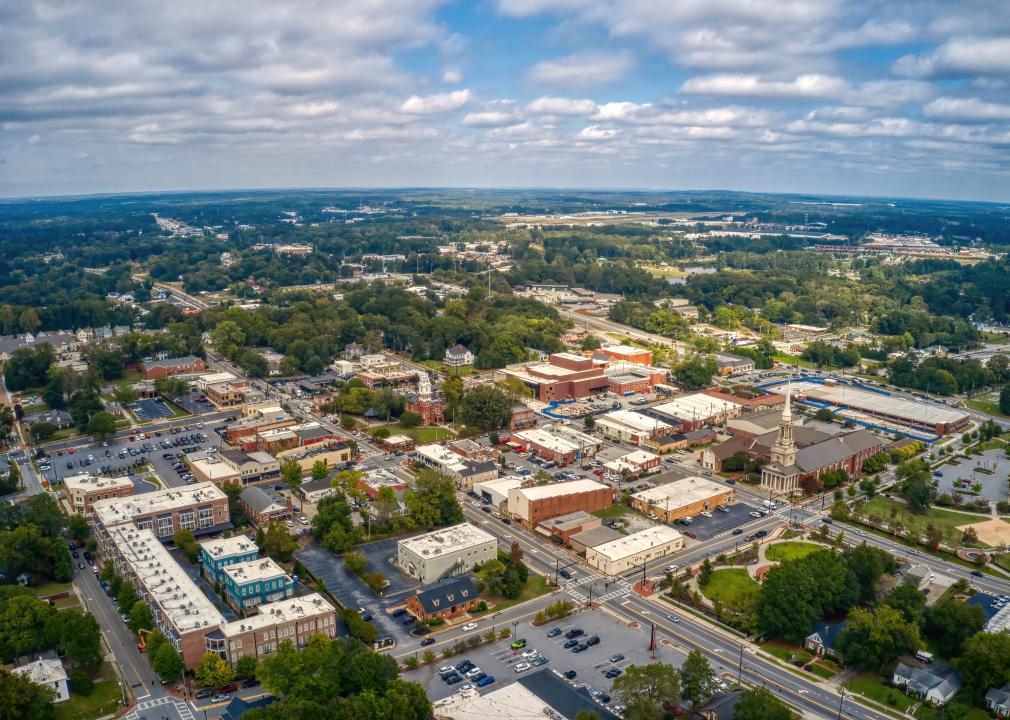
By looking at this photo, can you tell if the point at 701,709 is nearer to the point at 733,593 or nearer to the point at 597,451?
the point at 733,593

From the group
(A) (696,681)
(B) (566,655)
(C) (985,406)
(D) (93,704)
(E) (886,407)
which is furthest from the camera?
(C) (985,406)

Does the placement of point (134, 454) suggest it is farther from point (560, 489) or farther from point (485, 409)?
point (560, 489)

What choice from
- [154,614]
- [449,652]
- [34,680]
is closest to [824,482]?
[449,652]

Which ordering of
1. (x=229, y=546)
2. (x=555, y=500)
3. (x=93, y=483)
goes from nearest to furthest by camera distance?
(x=229, y=546) → (x=555, y=500) → (x=93, y=483)

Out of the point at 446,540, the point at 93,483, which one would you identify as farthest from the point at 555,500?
the point at 93,483

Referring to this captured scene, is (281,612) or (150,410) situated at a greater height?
(281,612)

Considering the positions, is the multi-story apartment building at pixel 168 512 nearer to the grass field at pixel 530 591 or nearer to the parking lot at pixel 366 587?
the parking lot at pixel 366 587
